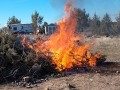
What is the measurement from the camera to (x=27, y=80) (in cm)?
1229

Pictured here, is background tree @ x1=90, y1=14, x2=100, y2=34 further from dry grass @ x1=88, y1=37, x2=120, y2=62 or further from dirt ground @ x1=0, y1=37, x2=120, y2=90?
dirt ground @ x1=0, y1=37, x2=120, y2=90

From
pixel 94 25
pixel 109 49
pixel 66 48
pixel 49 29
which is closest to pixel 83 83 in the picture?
pixel 66 48

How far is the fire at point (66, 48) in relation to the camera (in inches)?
545

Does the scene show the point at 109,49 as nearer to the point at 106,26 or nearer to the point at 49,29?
the point at 49,29

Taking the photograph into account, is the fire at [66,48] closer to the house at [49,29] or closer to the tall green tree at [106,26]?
the house at [49,29]

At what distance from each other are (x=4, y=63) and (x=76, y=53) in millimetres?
3270

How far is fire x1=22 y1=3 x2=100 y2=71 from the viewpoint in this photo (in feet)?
45.4

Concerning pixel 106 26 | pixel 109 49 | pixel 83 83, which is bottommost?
pixel 83 83

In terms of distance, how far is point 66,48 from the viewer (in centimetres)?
1444

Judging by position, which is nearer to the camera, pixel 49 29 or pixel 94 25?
pixel 49 29

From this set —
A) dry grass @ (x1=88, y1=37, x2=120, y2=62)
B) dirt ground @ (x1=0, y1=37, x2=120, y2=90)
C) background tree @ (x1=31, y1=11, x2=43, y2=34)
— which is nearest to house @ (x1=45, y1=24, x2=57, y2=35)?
background tree @ (x1=31, y1=11, x2=43, y2=34)

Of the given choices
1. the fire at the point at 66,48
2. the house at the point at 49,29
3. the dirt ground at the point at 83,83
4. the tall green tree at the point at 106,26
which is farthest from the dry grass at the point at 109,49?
the tall green tree at the point at 106,26

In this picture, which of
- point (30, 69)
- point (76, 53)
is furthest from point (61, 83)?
point (76, 53)

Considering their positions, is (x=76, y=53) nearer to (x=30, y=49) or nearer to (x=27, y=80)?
(x=30, y=49)
